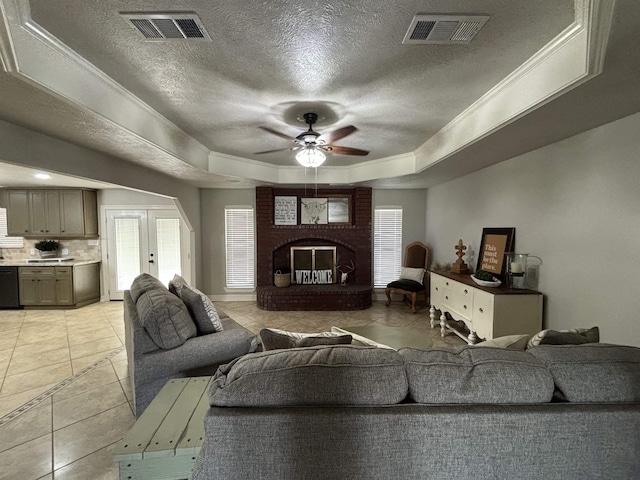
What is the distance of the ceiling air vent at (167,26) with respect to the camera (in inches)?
57.8

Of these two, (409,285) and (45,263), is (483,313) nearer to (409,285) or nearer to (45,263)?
(409,285)

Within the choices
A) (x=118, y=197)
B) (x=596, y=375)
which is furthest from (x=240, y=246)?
(x=596, y=375)

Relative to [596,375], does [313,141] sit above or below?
above

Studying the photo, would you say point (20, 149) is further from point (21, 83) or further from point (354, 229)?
point (354, 229)

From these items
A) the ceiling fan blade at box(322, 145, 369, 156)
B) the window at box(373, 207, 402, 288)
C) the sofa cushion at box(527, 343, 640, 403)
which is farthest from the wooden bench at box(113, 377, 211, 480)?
the window at box(373, 207, 402, 288)

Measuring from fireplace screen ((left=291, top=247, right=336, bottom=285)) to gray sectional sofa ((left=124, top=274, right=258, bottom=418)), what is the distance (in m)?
3.37

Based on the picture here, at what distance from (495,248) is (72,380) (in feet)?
15.6

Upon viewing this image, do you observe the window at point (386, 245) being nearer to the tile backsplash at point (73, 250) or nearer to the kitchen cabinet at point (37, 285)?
the tile backsplash at point (73, 250)

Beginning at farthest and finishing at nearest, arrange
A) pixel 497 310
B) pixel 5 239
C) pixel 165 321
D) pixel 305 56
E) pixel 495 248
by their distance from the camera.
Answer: pixel 5 239, pixel 495 248, pixel 497 310, pixel 165 321, pixel 305 56

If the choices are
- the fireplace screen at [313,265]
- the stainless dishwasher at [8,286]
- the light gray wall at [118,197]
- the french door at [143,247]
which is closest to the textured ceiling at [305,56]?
the fireplace screen at [313,265]

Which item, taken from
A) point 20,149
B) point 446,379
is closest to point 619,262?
point 446,379

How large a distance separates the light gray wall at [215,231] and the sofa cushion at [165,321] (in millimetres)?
3579

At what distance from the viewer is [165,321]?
2.17 metres

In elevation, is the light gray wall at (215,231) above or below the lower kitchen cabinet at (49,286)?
above
